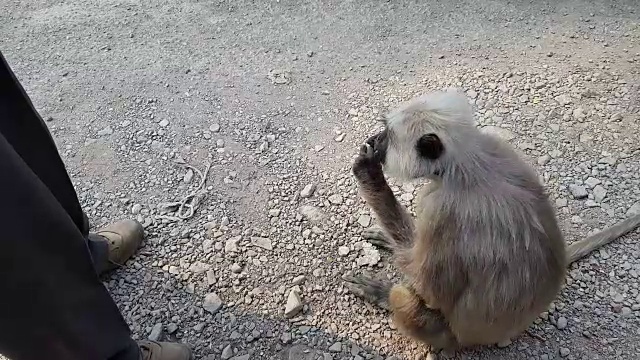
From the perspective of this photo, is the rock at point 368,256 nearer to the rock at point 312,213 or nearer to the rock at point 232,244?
the rock at point 312,213

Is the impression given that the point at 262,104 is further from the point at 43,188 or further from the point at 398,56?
the point at 43,188

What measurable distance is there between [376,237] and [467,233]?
109cm

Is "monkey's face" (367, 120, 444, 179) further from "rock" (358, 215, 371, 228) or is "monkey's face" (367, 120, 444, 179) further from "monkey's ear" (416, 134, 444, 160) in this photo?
"rock" (358, 215, 371, 228)

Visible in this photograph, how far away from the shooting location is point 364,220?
3.99m

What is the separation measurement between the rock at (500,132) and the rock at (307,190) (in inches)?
54.9

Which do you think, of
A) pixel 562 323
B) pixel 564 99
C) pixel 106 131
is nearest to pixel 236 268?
pixel 106 131

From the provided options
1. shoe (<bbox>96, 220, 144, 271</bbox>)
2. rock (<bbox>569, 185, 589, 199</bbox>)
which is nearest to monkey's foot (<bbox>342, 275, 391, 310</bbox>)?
shoe (<bbox>96, 220, 144, 271</bbox>)

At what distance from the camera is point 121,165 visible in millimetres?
4418

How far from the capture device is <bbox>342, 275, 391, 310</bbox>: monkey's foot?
3.50 meters

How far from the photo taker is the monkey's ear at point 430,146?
2839 millimetres

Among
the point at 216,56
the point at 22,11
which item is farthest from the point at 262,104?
the point at 22,11

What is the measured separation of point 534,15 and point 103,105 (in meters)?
4.03

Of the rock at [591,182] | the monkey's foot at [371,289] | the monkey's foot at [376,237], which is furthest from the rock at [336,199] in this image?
the rock at [591,182]

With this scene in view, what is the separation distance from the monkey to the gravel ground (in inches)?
18.0
